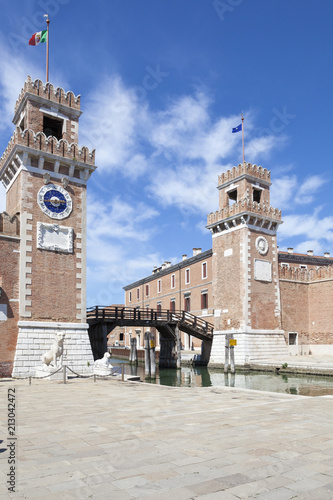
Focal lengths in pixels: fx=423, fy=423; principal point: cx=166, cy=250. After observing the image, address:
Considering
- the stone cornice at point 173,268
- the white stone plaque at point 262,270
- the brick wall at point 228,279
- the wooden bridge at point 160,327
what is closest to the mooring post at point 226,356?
the brick wall at point 228,279

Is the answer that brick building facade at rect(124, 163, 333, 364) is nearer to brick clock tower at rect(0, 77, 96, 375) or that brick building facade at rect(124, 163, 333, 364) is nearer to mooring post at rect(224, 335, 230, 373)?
mooring post at rect(224, 335, 230, 373)

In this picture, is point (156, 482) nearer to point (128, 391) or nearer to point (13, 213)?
point (128, 391)

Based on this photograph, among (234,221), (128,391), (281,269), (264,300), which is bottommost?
(128,391)

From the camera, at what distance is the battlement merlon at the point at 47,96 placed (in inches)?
861

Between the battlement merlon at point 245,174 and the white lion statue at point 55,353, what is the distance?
20.7m

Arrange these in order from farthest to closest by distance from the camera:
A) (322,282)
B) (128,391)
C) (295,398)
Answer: (322,282), (128,391), (295,398)

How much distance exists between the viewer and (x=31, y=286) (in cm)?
1998

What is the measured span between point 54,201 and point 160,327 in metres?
16.7

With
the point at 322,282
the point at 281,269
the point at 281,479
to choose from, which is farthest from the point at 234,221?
the point at 281,479

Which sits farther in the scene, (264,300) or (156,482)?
(264,300)

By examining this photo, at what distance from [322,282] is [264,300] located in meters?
5.99

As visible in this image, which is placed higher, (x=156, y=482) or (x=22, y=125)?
(x=22, y=125)

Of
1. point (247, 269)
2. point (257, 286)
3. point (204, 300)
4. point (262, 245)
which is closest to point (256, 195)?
point (262, 245)

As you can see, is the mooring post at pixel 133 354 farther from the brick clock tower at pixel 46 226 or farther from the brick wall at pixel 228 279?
the brick clock tower at pixel 46 226
